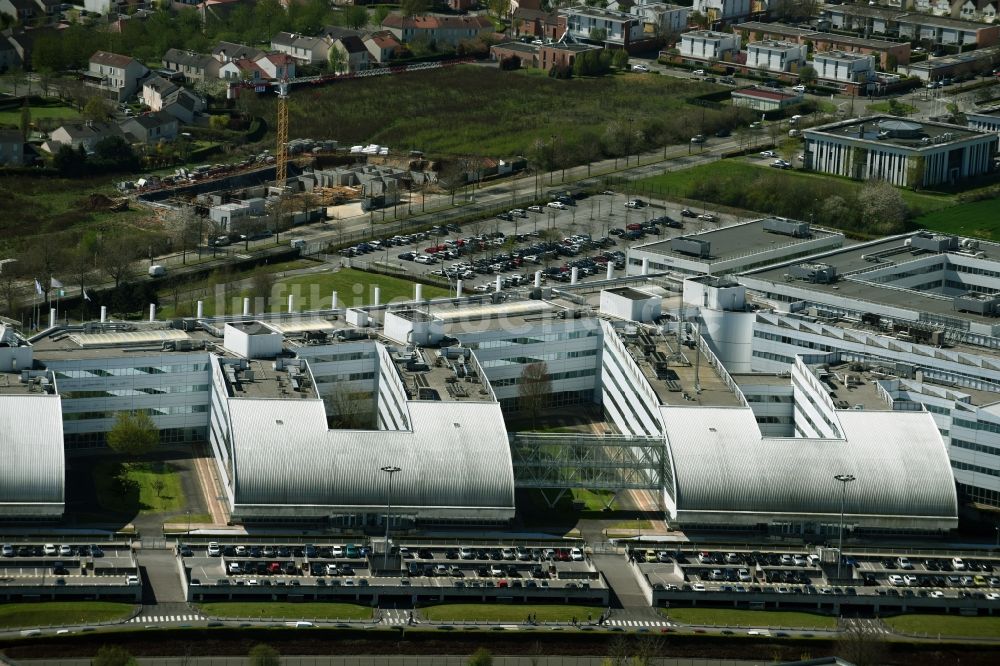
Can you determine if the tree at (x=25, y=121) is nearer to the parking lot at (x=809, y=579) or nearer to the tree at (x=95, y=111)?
the tree at (x=95, y=111)

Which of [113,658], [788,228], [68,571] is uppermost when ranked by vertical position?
[788,228]

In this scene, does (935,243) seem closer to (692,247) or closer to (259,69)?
(692,247)

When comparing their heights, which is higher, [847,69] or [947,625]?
[847,69]

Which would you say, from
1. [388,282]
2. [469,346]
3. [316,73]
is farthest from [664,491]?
[316,73]

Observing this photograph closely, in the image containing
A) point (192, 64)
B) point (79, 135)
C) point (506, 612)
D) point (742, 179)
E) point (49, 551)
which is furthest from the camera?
point (192, 64)

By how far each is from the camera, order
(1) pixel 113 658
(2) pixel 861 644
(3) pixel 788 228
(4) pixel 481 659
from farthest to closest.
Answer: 1. (3) pixel 788 228
2. (2) pixel 861 644
3. (4) pixel 481 659
4. (1) pixel 113 658

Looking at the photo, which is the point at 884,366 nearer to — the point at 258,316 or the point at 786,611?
the point at 786,611

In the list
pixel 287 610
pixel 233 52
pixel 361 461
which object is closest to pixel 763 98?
pixel 233 52
